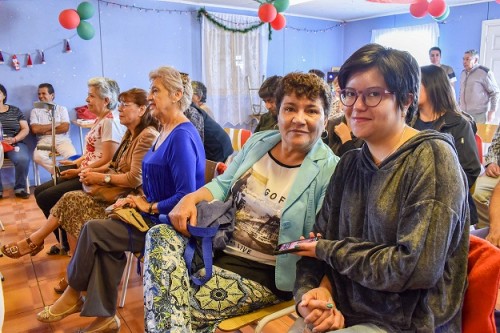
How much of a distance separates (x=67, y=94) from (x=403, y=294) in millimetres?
5470

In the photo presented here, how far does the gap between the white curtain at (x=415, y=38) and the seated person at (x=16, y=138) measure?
5.77 metres

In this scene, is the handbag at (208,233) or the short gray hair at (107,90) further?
the short gray hair at (107,90)

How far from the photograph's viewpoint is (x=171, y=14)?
20.6 feet

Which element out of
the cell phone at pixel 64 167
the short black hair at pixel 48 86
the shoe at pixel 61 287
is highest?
the short black hair at pixel 48 86

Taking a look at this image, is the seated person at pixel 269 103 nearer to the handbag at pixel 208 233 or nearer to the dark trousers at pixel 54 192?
the dark trousers at pixel 54 192

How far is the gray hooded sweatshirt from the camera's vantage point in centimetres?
96

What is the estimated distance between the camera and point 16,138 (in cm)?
491

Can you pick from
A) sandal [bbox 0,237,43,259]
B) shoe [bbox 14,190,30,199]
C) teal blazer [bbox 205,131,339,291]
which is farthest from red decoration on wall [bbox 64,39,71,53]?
teal blazer [bbox 205,131,339,291]

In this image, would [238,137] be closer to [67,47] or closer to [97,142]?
[97,142]

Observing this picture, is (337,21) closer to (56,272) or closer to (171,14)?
(171,14)

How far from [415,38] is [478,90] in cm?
219

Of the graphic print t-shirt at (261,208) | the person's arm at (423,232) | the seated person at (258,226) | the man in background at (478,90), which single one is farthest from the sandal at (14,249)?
the man in background at (478,90)

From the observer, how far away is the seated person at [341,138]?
7.27ft

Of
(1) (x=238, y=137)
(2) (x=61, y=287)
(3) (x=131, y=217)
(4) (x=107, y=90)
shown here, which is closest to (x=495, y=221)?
(3) (x=131, y=217)
